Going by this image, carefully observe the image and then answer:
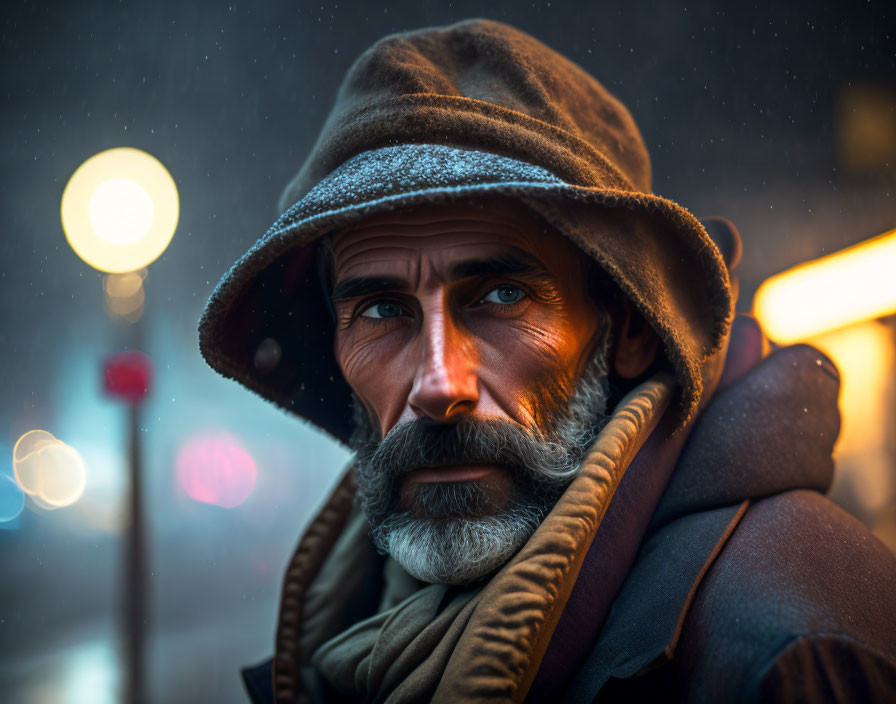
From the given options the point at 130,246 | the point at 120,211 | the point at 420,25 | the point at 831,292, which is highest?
the point at 420,25

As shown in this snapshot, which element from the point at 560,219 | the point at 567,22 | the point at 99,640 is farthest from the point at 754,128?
the point at 99,640

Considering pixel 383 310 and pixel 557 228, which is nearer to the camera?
pixel 557 228

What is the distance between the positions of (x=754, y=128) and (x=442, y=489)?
10.4ft

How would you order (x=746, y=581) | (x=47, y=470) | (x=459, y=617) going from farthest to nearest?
(x=47, y=470), (x=459, y=617), (x=746, y=581)

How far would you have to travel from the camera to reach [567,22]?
3.16 m

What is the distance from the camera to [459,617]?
4.05 ft

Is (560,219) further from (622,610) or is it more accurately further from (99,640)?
(99,640)

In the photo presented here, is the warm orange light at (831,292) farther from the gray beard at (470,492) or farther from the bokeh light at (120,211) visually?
the bokeh light at (120,211)

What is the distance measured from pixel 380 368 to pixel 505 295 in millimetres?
409

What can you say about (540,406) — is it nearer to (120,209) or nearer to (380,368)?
(380,368)

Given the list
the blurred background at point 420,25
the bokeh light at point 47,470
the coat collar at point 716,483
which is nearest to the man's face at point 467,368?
the coat collar at point 716,483

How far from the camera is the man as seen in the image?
3.53ft

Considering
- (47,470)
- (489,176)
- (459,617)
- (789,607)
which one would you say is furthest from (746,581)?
(47,470)

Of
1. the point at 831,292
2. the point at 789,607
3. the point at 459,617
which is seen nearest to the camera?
the point at 789,607
